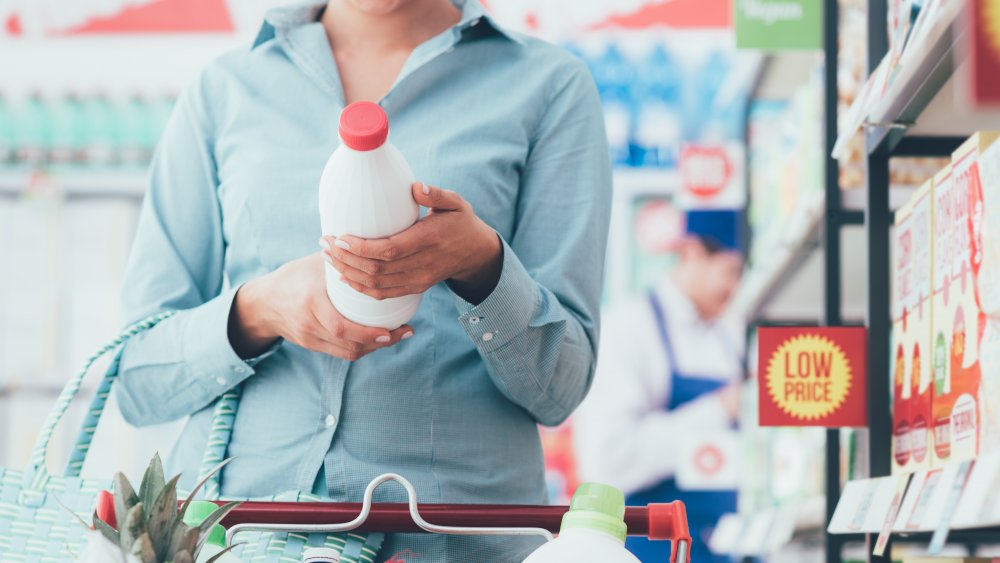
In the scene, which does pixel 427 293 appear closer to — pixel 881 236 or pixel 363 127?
pixel 363 127

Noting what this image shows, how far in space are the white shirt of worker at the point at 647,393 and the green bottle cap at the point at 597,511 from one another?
14.9ft

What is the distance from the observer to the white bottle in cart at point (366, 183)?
1.02 meters

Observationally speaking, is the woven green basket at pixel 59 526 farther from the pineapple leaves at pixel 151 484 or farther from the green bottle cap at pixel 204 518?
the pineapple leaves at pixel 151 484

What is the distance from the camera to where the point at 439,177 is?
4.69ft

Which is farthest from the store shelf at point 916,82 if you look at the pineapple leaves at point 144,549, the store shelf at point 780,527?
the store shelf at point 780,527

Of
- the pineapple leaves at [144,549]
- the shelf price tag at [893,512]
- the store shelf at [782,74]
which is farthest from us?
the store shelf at [782,74]

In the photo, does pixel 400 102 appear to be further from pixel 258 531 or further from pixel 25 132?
pixel 25 132

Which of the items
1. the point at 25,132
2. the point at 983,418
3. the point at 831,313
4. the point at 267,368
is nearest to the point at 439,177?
the point at 267,368

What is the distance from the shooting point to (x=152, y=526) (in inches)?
37.6

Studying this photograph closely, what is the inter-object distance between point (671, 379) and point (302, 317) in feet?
14.9

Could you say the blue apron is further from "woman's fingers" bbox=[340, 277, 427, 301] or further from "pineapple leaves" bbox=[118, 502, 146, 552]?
"pineapple leaves" bbox=[118, 502, 146, 552]

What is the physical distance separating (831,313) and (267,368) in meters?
0.97

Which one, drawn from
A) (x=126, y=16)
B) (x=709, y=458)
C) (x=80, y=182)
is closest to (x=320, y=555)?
(x=80, y=182)

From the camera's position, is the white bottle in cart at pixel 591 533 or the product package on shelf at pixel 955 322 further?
the product package on shelf at pixel 955 322
